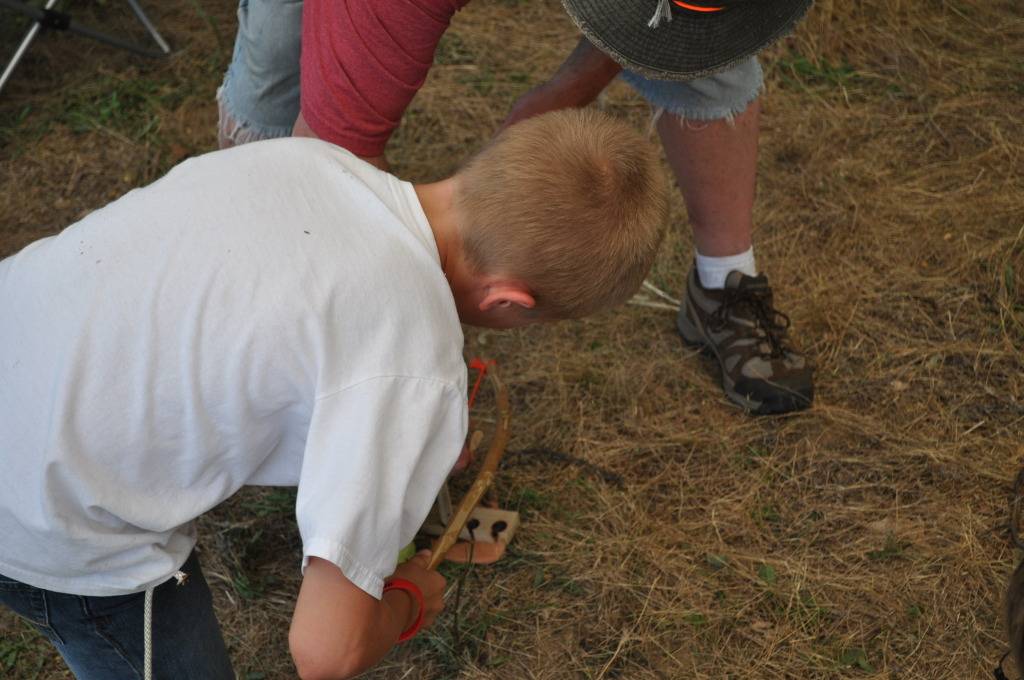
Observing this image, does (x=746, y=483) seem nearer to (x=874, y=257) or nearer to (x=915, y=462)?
(x=915, y=462)

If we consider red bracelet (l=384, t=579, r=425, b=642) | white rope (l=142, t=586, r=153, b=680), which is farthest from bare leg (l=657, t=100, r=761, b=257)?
white rope (l=142, t=586, r=153, b=680)

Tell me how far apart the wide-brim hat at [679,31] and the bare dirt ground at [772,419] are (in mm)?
1075

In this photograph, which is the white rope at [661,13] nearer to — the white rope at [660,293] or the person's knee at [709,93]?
the person's knee at [709,93]

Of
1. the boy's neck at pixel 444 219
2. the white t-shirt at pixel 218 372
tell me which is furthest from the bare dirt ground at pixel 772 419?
the boy's neck at pixel 444 219

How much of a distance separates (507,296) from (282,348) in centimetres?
36

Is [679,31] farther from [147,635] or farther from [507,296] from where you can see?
[147,635]

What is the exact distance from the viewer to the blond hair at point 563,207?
58.7 inches

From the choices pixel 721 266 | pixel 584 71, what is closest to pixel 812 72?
pixel 721 266

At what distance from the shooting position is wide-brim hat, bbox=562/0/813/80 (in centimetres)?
153

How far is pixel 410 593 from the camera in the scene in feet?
5.49

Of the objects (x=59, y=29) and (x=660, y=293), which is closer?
(x=660, y=293)

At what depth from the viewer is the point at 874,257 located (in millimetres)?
2871

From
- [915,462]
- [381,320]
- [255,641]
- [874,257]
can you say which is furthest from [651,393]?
[381,320]

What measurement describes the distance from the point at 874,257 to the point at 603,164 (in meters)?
1.62
